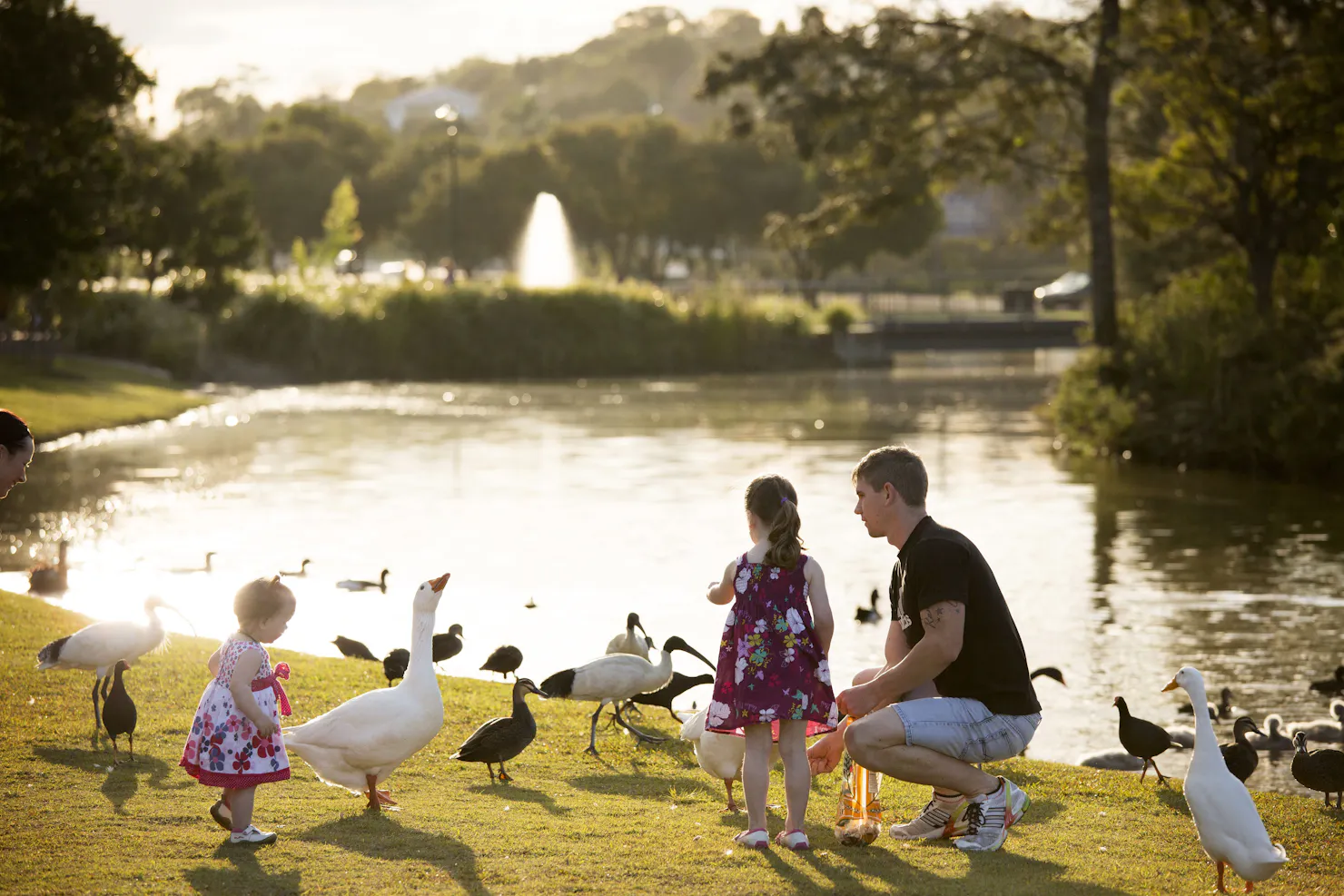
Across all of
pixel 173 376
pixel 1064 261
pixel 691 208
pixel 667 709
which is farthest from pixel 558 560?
pixel 1064 261

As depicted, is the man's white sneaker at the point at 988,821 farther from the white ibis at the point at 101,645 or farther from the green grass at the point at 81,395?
the green grass at the point at 81,395

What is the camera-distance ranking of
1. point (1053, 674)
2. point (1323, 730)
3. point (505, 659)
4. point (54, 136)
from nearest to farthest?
point (1323, 730), point (505, 659), point (1053, 674), point (54, 136)

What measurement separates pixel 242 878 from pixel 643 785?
2.76 meters

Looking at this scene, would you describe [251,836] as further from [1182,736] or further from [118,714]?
[1182,736]

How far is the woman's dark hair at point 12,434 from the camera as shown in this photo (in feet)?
22.2

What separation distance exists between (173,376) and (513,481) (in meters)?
26.8

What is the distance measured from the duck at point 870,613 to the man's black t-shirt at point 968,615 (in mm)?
9029

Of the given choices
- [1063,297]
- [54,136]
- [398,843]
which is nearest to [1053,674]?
[398,843]

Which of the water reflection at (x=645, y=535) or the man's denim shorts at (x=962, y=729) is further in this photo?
the water reflection at (x=645, y=535)

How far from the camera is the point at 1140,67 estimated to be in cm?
3117

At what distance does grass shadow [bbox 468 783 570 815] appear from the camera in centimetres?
794

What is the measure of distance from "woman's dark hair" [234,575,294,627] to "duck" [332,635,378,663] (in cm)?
585

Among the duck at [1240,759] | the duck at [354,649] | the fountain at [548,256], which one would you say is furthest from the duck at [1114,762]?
the fountain at [548,256]

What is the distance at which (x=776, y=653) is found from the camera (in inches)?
273
